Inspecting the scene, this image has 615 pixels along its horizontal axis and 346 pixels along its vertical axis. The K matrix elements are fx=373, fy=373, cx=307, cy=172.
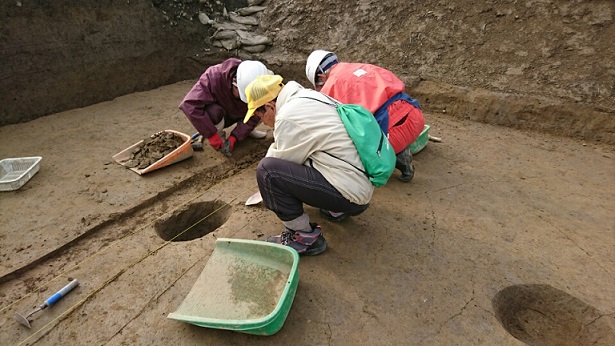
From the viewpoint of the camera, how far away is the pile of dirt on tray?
3.36 meters

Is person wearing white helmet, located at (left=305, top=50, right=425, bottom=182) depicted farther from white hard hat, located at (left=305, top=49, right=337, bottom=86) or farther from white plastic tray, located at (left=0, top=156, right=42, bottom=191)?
white plastic tray, located at (left=0, top=156, right=42, bottom=191)

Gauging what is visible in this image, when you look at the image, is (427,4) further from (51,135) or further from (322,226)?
(51,135)

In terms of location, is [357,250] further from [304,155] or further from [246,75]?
[246,75]

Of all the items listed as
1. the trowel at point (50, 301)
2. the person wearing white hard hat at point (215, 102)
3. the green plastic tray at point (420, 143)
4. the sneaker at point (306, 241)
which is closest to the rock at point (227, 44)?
the person wearing white hard hat at point (215, 102)

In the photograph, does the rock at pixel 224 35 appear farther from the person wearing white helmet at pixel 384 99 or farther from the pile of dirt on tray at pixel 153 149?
the person wearing white helmet at pixel 384 99

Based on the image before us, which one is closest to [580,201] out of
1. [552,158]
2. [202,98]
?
[552,158]

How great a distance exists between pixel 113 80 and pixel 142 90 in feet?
1.44

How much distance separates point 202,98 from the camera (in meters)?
3.37

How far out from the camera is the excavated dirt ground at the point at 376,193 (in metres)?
2.03

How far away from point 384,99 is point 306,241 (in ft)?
4.17

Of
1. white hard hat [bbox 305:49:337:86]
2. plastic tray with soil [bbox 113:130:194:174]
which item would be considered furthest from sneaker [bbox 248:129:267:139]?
white hard hat [bbox 305:49:337:86]

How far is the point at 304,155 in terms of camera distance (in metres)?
2.07

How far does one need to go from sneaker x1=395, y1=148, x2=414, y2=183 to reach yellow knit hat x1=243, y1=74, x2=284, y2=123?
Answer: 1.39 m

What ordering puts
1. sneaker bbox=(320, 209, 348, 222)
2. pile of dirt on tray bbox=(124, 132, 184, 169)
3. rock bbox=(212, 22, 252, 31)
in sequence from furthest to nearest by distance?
rock bbox=(212, 22, 252, 31)
pile of dirt on tray bbox=(124, 132, 184, 169)
sneaker bbox=(320, 209, 348, 222)
